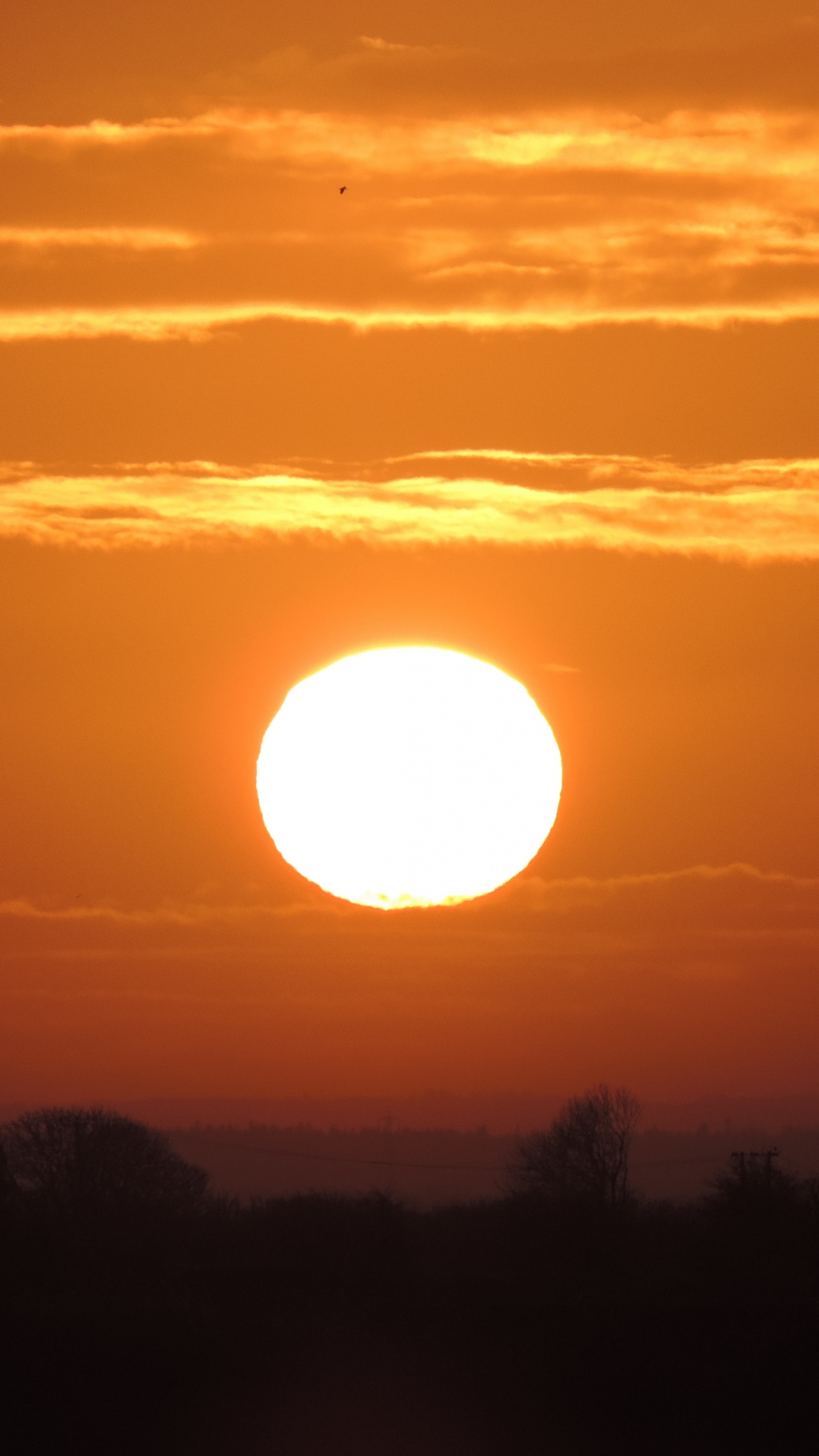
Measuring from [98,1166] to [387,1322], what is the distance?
32066 millimetres

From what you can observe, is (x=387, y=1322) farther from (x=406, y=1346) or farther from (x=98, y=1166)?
(x=98, y=1166)

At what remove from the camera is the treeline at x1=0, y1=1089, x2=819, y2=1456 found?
32250 mm

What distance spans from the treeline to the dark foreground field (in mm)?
96

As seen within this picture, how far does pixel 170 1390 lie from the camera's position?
36.2 m

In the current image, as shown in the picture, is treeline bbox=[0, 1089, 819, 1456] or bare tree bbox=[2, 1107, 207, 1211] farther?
bare tree bbox=[2, 1107, 207, 1211]

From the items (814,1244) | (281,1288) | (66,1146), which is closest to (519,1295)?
(281,1288)

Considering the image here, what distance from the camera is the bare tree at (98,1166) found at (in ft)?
243

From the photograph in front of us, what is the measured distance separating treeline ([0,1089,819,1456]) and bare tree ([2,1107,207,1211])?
0.46ft

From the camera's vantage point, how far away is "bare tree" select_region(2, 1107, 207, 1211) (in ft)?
243

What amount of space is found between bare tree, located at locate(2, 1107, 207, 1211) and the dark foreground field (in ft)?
29.1

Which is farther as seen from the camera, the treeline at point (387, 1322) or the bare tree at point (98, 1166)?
the bare tree at point (98, 1166)

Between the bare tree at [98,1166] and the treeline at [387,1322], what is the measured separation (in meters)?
0.14

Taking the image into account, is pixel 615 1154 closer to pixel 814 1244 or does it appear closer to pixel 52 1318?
pixel 814 1244

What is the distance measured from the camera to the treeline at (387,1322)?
32250 mm
